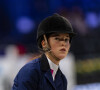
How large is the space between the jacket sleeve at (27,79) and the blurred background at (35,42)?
378 cm

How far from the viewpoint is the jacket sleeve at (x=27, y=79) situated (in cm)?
215

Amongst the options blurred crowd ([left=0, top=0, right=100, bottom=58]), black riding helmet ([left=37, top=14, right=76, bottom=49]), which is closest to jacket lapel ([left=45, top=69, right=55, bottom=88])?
black riding helmet ([left=37, top=14, right=76, bottom=49])

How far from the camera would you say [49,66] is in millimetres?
2324

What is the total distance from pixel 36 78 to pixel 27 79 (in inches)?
2.6

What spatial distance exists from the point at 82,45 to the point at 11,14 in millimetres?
1628

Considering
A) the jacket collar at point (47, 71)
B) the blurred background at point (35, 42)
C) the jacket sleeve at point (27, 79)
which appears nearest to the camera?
the jacket sleeve at point (27, 79)

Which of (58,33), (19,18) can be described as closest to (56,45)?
(58,33)

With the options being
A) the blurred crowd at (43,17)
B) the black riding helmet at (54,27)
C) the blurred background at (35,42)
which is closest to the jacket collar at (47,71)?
the black riding helmet at (54,27)

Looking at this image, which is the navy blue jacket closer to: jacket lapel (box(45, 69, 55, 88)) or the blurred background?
jacket lapel (box(45, 69, 55, 88))

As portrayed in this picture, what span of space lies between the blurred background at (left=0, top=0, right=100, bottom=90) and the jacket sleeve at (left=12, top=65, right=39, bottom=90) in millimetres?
3784

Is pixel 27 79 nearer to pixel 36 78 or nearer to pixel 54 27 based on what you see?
pixel 36 78

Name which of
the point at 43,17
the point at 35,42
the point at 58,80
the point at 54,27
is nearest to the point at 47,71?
the point at 58,80

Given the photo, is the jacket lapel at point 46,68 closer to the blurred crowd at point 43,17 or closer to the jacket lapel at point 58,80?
the jacket lapel at point 58,80

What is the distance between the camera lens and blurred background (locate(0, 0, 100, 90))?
6305 mm
